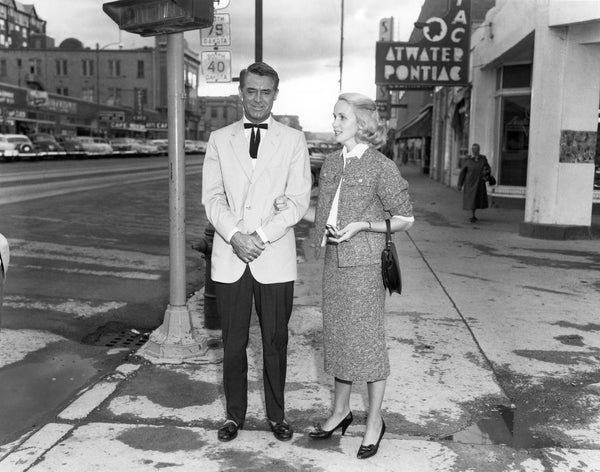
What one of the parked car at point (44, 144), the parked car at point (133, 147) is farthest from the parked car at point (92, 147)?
the parked car at point (133, 147)

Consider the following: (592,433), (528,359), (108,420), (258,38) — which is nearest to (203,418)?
(108,420)

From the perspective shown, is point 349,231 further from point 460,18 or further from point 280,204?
point 460,18

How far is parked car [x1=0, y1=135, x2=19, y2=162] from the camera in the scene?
1503 inches

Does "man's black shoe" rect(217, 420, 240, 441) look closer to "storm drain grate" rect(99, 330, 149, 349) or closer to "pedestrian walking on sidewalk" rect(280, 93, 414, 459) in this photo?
"pedestrian walking on sidewalk" rect(280, 93, 414, 459)

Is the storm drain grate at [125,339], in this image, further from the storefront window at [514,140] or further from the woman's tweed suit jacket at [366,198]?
the storefront window at [514,140]

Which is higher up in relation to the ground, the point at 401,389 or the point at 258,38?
the point at 258,38

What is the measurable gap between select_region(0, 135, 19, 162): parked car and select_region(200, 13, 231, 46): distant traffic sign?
28647 millimetres

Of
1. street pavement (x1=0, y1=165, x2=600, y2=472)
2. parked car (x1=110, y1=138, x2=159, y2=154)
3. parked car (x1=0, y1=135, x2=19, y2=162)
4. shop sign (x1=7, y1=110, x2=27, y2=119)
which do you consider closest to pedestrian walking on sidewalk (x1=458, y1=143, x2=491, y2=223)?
street pavement (x1=0, y1=165, x2=600, y2=472)

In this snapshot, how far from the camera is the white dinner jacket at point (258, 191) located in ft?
12.3

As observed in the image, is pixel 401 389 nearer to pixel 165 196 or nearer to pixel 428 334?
pixel 428 334

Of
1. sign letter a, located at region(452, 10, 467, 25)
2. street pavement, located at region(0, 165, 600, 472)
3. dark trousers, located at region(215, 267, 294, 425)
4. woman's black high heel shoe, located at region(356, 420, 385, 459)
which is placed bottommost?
street pavement, located at region(0, 165, 600, 472)

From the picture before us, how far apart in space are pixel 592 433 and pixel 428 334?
2129mm

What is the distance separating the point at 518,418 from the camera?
431 cm

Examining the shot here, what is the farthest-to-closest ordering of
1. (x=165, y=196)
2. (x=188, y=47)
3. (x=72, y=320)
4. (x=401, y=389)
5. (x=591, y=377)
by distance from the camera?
(x=188, y=47), (x=165, y=196), (x=72, y=320), (x=591, y=377), (x=401, y=389)
